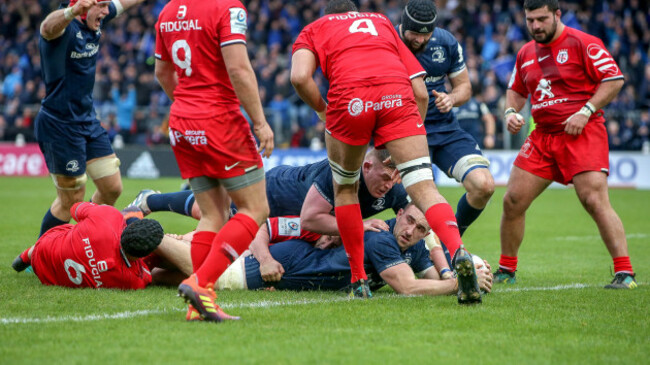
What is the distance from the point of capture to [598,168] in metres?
6.86

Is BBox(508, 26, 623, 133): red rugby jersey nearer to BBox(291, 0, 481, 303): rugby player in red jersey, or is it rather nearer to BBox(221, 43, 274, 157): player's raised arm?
BBox(291, 0, 481, 303): rugby player in red jersey

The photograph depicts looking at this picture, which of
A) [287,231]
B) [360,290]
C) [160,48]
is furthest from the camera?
[287,231]

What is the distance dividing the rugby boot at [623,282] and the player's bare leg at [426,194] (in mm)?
1756

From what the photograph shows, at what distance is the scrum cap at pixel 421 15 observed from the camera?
22.7 ft

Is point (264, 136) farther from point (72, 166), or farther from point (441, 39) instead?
point (72, 166)

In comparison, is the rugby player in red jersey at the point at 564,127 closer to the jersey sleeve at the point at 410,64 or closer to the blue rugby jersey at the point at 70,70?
the jersey sleeve at the point at 410,64

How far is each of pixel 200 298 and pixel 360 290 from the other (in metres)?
1.62

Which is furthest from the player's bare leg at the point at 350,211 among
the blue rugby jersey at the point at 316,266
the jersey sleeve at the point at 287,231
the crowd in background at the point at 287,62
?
the crowd in background at the point at 287,62

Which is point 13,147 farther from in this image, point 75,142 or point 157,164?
point 75,142

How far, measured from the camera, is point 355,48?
589 cm

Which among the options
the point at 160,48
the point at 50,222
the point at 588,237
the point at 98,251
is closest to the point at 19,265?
the point at 50,222

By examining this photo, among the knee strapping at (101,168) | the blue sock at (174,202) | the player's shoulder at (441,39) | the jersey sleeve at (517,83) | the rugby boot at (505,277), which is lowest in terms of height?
the rugby boot at (505,277)

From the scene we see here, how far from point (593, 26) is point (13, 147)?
56.8ft

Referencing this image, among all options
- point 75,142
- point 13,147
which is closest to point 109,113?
point 13,147
